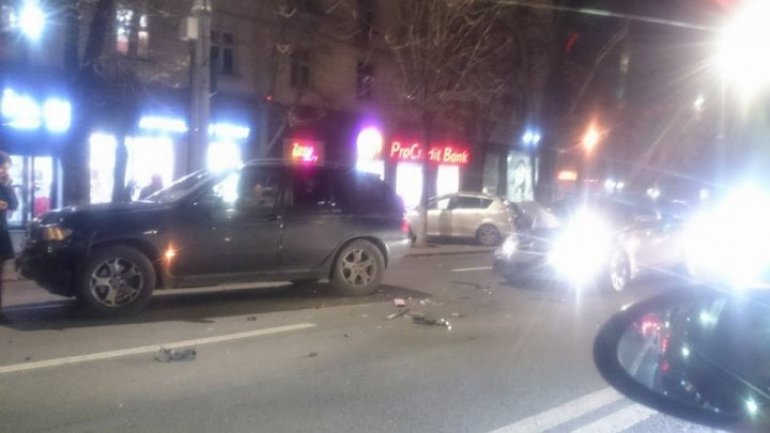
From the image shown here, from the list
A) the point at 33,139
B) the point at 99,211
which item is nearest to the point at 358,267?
the point at 99,211

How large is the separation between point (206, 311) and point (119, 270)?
1.17 metres

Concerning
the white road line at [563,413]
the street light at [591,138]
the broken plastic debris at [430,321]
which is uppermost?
the street light at [591,138]

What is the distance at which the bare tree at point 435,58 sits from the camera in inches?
810

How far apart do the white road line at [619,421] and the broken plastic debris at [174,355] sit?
3523mm

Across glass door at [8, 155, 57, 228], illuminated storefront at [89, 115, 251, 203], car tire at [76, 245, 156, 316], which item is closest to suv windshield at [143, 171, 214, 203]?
car tire at [76, 245, 156, 316]

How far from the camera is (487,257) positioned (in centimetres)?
1919

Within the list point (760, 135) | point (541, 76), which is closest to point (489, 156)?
point (541, 76)

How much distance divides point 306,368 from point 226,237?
3043 mm

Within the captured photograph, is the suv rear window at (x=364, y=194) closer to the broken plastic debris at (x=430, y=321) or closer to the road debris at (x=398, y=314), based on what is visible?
the road debris at (x=398, y=314)

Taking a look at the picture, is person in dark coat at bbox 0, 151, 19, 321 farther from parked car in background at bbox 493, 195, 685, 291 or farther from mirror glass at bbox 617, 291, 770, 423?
mirror glass at bbox 617, 291, 770, 423

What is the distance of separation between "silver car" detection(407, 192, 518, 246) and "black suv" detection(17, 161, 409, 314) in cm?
1117

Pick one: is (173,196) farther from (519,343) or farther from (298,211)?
(519,343)

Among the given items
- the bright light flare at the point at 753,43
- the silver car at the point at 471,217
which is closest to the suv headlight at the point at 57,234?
the bright light flare at the point at 753,43

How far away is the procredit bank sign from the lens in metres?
28.7
